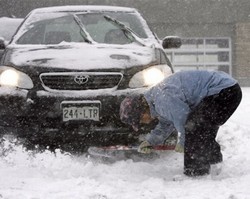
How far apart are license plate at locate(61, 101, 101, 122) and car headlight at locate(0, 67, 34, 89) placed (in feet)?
1.36

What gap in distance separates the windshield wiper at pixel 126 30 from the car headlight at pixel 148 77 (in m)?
0.65

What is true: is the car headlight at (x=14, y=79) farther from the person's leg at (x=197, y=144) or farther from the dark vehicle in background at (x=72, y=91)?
→ the person's leg at (x=197, y=144)

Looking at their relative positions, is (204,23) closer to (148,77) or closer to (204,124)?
(148,77)

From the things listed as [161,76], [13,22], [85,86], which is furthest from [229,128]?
[13,22]

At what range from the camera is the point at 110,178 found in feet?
13.9

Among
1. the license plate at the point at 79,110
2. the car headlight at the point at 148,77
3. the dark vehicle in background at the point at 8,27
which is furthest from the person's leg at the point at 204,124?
the dark vehicle in background at the point at 8,27

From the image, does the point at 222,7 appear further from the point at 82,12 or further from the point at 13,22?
the point at 82,12

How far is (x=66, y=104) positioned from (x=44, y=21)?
187 cm

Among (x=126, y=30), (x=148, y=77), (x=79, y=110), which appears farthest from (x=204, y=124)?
(x=126, y=30)

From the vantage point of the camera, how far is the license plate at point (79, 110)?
490 cm

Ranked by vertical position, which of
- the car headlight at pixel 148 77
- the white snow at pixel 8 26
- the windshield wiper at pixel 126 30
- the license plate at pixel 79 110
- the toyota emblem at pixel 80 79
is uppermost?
the windshield wiper at pixel 126 30

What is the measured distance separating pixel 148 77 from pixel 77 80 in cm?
68

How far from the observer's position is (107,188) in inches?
151

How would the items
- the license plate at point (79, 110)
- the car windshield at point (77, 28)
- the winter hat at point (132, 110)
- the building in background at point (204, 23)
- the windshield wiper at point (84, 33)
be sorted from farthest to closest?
the building in background at point (204, 23) → the car windshield at point (77, 28) → the windshield wiper at point (84, 33) → the license plate at point (79, 110) → the winter hat at point (132, 110)
